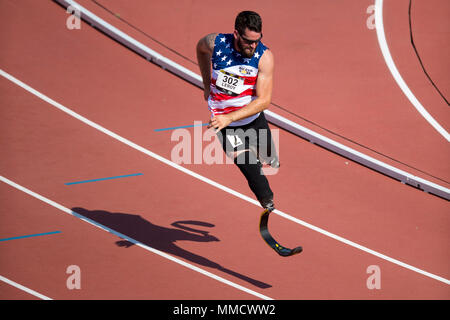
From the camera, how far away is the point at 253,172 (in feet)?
19.1

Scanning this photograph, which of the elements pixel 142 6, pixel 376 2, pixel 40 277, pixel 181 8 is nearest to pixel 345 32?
pixel 376 2

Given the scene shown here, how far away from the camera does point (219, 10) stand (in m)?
10.6

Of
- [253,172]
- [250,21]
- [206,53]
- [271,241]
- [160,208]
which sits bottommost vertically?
[271,241]

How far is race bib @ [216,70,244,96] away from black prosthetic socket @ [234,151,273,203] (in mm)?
727

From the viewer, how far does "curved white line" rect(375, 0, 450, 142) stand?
348 inches

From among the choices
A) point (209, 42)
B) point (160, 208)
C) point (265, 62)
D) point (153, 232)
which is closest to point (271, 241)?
point (153, 232)

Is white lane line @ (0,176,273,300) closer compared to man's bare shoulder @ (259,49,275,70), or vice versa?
man's bare shoulder @ (259,49,275,70)

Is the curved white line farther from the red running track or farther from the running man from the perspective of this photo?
the running man

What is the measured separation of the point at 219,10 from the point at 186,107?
2767 millimetres

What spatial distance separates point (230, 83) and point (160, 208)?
2.91 meters

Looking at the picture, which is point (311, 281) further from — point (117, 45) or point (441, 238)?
point (117, 45)

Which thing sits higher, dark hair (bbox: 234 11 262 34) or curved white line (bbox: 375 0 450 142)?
curved white line (bbox: 375 0 450 142)

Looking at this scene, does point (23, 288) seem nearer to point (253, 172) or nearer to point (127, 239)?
point (127, 239)

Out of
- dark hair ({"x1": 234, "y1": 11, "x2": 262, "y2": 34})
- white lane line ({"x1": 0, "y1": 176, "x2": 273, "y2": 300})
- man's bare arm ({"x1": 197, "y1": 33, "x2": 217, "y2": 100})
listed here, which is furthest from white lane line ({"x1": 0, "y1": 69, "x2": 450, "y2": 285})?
dark hair ({"x1": 234, "y1": 11, "x2": 262, "y2": 34})
